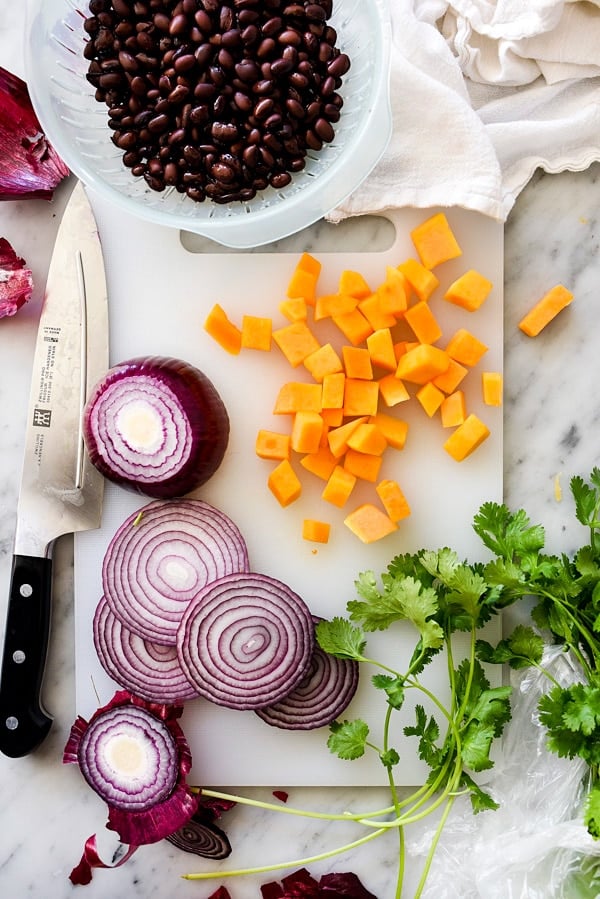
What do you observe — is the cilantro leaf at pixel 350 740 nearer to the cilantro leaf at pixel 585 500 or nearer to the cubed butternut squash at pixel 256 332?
the cilantro leaf at pixel 585 500

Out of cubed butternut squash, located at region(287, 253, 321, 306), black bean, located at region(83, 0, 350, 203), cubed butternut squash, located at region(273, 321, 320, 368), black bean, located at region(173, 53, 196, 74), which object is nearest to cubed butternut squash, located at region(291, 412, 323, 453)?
cubed butternut squash, located at region(273, 321, 320, 368)

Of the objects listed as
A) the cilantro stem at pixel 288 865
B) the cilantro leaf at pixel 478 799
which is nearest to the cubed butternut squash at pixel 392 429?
the cilantro leaf at pixel 478 799

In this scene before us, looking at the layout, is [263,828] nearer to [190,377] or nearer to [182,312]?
[190,377]

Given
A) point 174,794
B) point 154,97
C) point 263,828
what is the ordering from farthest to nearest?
point 263,828 → point 174,794 → point 154,97

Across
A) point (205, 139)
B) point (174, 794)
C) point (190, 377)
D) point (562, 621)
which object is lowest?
point (174, 794)

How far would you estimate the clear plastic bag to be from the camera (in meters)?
1.65

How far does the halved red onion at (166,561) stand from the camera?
1779 mm

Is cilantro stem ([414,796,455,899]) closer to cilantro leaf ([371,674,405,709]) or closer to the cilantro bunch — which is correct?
the cilantro bunch

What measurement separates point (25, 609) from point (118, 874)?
0.62m

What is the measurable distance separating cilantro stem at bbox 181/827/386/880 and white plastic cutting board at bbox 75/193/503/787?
0.13 meters

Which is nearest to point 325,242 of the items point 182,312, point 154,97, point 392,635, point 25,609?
point 182,312

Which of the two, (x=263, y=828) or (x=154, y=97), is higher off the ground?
(x=154, y=97)

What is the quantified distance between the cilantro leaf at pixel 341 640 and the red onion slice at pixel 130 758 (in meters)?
0.38

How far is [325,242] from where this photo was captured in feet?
6.01
